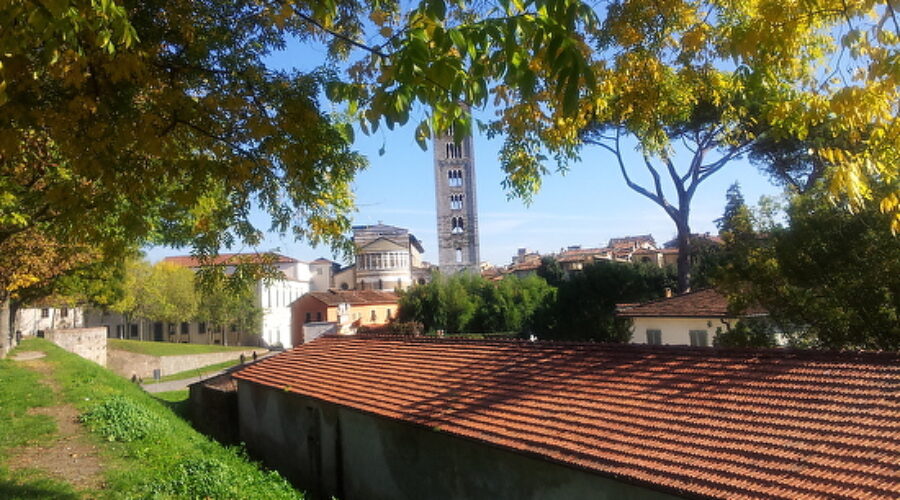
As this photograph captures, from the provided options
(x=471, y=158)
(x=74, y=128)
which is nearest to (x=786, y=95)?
(x=74, y=128)

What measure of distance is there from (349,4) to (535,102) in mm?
2467

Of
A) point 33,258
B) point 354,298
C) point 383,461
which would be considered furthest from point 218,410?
point 354,298

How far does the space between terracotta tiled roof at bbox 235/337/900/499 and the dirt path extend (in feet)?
14.4

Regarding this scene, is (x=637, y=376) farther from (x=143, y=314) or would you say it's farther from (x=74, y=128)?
(x=143, y=314)

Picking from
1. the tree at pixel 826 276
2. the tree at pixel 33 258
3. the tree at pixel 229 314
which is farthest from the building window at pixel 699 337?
the tree at pixel 229 314

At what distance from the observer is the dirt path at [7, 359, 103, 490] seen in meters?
8.90

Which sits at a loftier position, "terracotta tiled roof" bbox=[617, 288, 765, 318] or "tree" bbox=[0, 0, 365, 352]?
"tree" bbox=[0, 0, 365, 352]

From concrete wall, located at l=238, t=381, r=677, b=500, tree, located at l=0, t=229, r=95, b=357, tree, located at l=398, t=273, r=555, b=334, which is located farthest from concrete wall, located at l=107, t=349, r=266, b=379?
concrete wall, located at l=238, t=381, r=677, b=500

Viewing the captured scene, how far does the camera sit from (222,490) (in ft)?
29.2

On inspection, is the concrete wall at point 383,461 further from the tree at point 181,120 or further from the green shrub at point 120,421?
the tree at point 181,120

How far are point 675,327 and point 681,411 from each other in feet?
48.3

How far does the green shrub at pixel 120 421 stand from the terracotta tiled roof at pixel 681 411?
3797 mm

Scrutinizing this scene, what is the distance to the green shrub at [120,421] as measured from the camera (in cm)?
1198

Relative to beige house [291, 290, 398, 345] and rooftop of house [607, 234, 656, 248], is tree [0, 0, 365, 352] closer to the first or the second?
beige house [291, 290, 398, 345]
